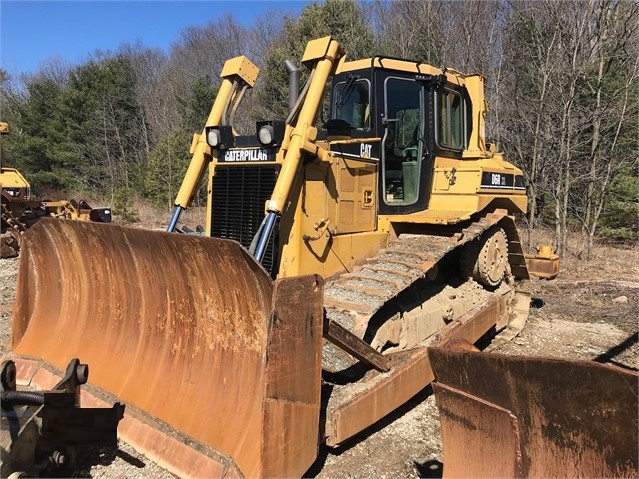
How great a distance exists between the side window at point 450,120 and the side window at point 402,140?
0.30 metres

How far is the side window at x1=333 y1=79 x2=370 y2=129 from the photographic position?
5477 mm

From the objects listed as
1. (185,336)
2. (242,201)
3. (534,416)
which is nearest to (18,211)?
(242,201)

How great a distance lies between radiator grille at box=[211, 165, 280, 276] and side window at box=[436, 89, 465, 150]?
226cm

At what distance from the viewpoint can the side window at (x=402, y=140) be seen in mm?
5465

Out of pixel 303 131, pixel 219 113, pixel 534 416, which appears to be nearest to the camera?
pixel 534 416

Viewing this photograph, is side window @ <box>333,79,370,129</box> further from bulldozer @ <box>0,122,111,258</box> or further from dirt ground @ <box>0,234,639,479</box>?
bulldozer @ <box>0,122,111,258</box>

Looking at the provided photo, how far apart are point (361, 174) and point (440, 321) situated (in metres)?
1.65

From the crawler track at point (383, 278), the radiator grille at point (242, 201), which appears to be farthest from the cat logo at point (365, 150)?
the radiator grille at point (242, 201)

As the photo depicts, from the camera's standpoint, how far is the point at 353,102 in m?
5.63

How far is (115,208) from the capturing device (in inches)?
851

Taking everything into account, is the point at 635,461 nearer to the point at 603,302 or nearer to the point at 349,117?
the point at 349,117

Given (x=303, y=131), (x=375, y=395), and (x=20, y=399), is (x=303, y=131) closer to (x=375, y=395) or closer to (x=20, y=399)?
(x=375, y=395)

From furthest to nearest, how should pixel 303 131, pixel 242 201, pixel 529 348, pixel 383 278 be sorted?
pixel 529 348 < pixel 242 201 < pixel 383 278 < pixel 303 131

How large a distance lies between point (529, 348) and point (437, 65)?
50.4 ft
